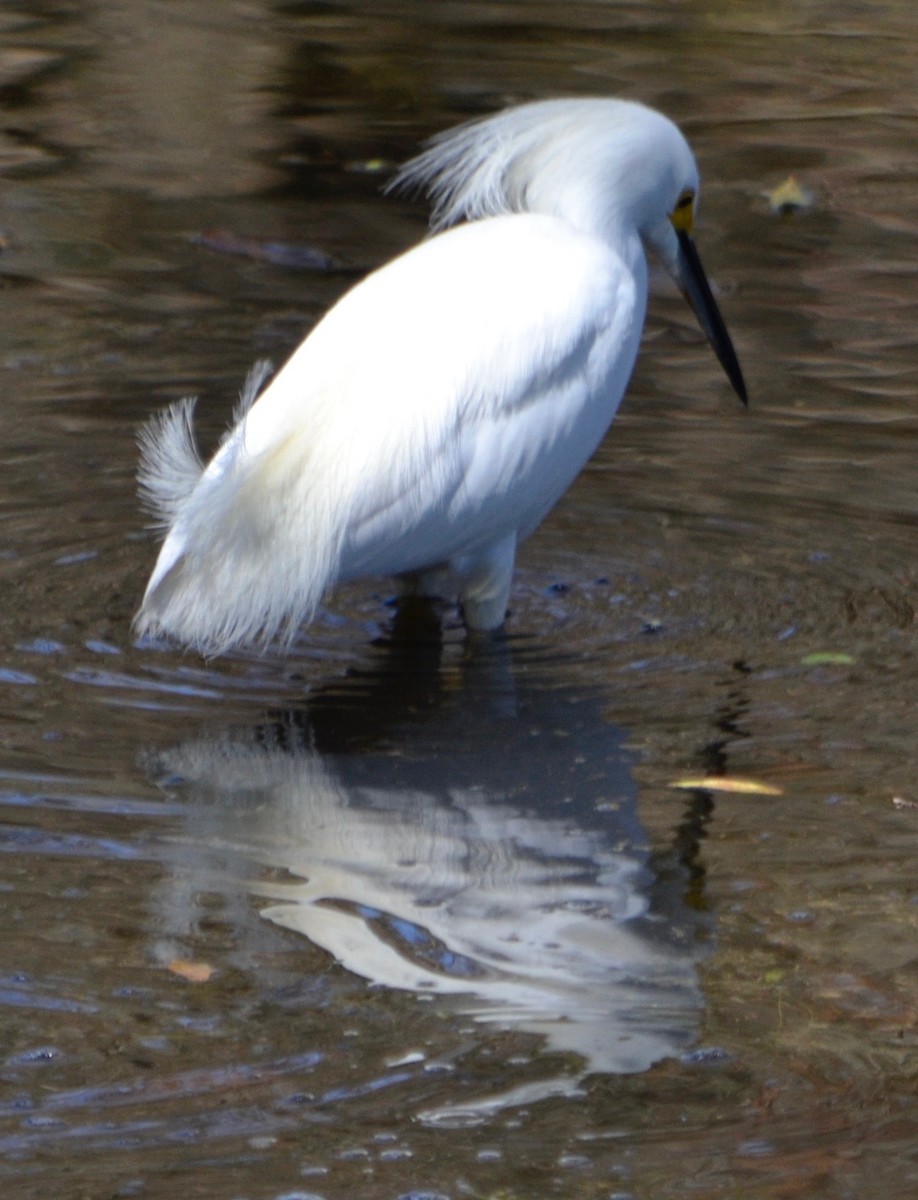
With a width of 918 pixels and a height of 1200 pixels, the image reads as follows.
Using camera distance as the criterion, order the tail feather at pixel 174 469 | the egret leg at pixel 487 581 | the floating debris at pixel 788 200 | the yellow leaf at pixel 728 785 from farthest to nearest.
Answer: the floating debris at pixel 788 200 → the egret leg at pixel 487 581 → the tail feather at pixel 174 469 → the yellow leaf at pixel 728 785

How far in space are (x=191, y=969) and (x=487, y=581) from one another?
1597 millimetres

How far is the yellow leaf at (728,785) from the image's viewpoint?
3.85 metres

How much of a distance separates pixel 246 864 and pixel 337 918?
275 millimetres

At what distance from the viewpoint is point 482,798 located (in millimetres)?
3822

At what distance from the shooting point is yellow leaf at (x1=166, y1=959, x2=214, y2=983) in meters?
3.13

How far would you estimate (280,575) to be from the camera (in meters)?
4.08

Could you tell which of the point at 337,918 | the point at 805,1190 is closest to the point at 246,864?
the point at 337,918

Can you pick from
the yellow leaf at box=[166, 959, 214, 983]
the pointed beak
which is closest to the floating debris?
the pointed beak

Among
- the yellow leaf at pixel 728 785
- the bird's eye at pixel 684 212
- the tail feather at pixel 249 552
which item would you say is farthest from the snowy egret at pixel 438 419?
the yellow leaf at pixel 728 785

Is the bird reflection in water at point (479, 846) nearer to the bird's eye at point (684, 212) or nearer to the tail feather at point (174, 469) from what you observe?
the tail feather at point (174, 469)

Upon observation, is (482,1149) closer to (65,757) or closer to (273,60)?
(65,757)

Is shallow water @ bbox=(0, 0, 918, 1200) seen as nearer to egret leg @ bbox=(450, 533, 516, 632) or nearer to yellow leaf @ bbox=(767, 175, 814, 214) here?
egret leg @ bbox=(450, 533, 516, 632)

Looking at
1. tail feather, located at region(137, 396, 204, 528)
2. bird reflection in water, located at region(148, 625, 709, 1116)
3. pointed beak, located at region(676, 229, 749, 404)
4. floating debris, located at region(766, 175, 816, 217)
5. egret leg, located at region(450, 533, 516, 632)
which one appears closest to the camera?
bird reflection in water, located at region(148, 625, 709, 1116)

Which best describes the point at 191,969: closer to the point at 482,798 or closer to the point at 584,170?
the point at 482,798
